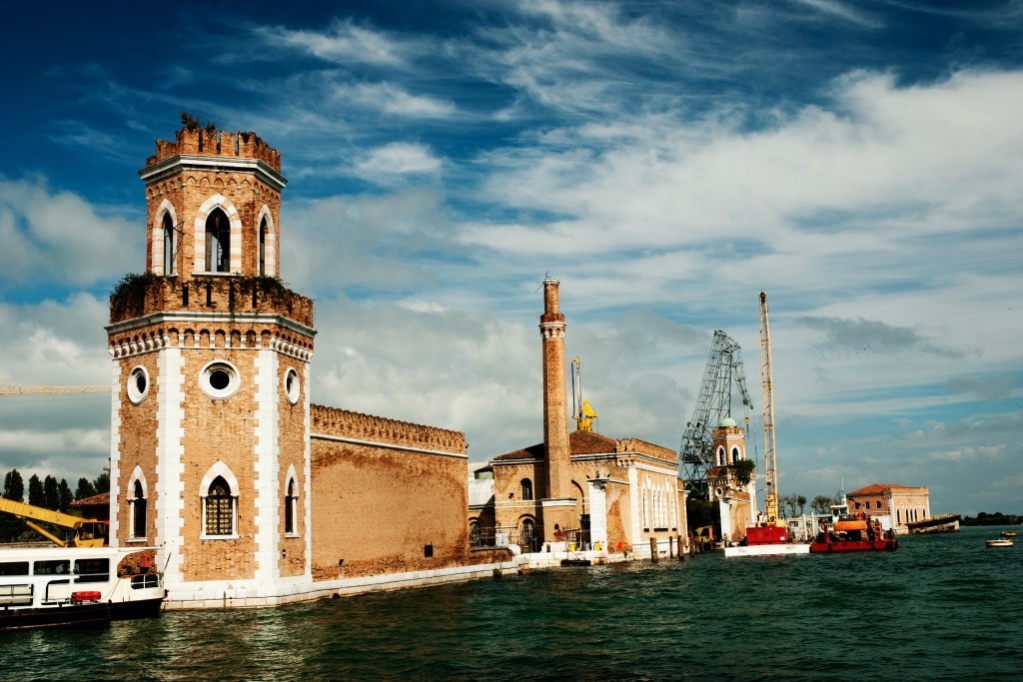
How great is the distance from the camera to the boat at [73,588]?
922 inches

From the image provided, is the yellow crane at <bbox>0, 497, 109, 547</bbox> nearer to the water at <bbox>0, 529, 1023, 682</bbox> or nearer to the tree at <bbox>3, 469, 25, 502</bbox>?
the water at <bbox>0, 529, 1023, 682</bbox>

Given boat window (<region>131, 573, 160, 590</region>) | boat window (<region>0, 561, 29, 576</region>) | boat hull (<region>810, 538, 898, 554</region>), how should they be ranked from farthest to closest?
boat hull (<region>810, 538, 898, 554</region>) < boat window (<region>131, 573, 160, 590</region>) < boat window (<region>0, 561, 29, 576</region>)

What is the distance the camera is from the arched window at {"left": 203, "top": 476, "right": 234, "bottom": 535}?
26453 millimetres

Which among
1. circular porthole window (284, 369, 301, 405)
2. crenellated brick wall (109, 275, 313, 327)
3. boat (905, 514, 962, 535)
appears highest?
crenellated brick wall (109, 275, 313, 327)

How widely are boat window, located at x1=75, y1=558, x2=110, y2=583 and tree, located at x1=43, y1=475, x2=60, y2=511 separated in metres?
40.0

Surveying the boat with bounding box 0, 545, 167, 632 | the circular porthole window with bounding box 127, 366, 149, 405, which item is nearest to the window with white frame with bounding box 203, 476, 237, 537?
the boat with bounding box 0, 545, 167, 632

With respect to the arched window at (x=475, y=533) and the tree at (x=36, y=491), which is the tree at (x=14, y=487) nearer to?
the tree at (x=36, y=491)

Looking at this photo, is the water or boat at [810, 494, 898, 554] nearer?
the water

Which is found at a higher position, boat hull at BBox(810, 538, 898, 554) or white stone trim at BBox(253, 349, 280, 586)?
white stone trim at BBox(253, 349, 280, 586)

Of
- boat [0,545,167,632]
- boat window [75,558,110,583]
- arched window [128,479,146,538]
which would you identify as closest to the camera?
boat [0,545,167,632]

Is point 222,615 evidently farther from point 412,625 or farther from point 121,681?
point 121,681

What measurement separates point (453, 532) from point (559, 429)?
21.5 m

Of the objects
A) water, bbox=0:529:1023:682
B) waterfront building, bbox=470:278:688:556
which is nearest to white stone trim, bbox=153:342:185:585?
water, bbox=0:529:1023:682

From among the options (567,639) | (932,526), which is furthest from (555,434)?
(932,526)
